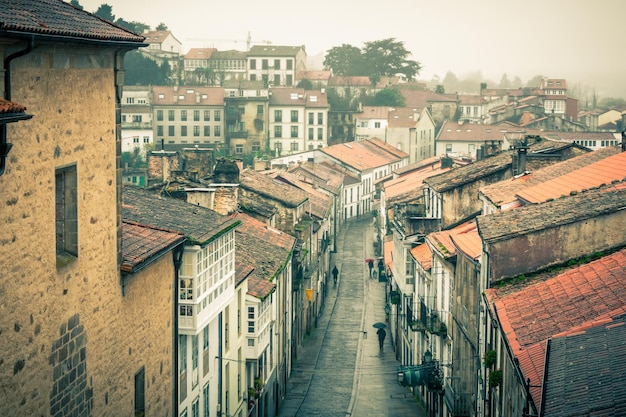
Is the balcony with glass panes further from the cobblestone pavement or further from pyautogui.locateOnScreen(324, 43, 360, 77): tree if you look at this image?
pyautogui.locateOnScreen(324, 43, 360, 77): tree

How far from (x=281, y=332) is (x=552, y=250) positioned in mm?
19513

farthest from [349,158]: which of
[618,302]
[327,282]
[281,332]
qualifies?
[618,302]

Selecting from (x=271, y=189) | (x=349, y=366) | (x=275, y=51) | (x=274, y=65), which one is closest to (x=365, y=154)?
(x=274, y=65)

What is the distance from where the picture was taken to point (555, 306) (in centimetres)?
2280

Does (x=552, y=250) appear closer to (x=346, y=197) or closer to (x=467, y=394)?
(x=467, y=394)

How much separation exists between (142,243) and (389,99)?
134830 mm

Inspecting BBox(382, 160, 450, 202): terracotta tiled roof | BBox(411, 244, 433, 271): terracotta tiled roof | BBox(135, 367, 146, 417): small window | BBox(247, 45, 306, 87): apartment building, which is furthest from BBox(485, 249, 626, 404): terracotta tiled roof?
BBox(247, 45, 306, 87): apartment building

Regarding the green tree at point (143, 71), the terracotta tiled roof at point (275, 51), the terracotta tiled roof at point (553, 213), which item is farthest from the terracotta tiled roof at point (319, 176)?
the terracotta tiled roof at point (275, 51)

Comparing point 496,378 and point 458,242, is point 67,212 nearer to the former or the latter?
point 496,378

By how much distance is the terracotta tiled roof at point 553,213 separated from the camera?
91.5 ft

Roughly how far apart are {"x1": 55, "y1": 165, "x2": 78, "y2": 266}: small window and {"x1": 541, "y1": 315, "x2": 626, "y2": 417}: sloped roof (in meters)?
8.36

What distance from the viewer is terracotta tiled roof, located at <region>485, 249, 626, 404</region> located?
20156mm

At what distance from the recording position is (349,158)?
363 feet

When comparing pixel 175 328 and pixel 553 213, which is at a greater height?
pixel 553 213
